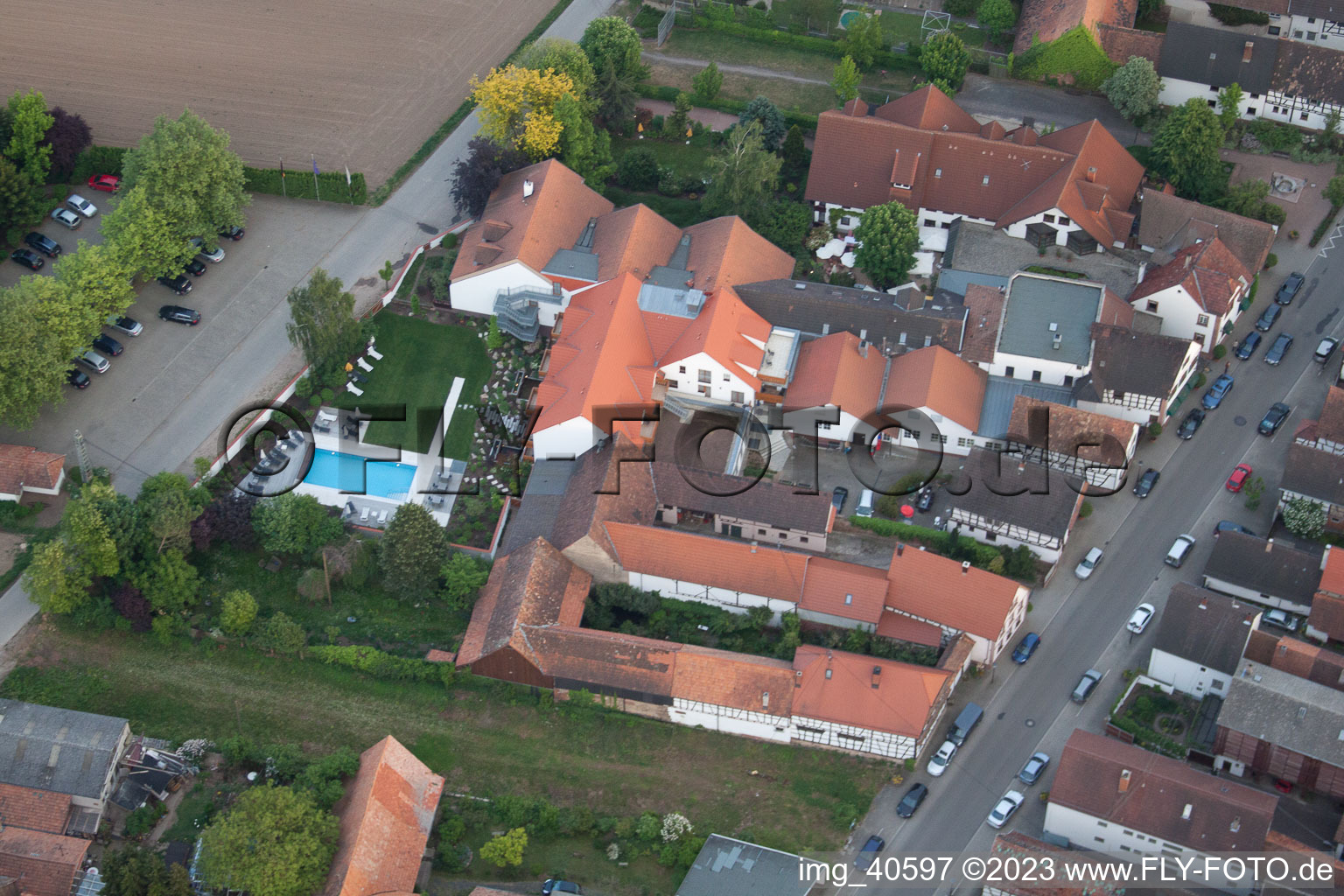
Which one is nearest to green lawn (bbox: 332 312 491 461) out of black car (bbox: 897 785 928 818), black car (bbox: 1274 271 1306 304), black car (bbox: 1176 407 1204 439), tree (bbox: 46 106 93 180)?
tree (bbox: 46 106 93 180)

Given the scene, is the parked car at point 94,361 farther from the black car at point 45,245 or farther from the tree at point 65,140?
the tree at point 65,140

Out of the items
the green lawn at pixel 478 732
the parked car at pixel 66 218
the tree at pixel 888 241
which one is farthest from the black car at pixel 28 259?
the tree at pixel 888 241

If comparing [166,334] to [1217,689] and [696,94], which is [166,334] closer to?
[696,94]

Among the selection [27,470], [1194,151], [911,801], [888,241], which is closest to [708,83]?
[888,241]

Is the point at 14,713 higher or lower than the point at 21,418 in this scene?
lower

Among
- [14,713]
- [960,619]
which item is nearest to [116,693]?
[14,713]

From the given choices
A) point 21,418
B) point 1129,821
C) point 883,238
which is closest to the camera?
point 1129,821
